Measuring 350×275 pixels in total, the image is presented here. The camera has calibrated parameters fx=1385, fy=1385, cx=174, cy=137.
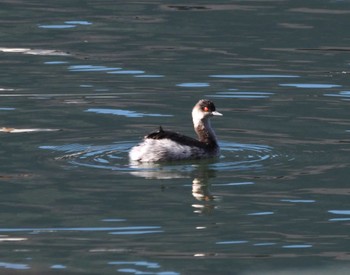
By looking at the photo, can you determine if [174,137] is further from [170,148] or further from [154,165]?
[154,165]

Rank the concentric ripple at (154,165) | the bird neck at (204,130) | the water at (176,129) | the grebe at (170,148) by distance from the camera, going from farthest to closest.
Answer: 1. the bird neck at (204,130)
2. the grebe at (170,148)
3. the concentric ripple at (154,165)
4. the water at (176,129)

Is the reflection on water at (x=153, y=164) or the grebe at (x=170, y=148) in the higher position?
the grebe at (x=170, y=148)

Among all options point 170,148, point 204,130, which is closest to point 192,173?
point 170,148

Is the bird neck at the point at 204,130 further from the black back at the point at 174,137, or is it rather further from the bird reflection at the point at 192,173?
the bird reflection at the point at 192,173

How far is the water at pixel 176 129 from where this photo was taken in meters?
13.0

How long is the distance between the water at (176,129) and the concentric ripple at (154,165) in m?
0.03

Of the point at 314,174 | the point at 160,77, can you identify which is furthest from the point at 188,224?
the point at 160,77

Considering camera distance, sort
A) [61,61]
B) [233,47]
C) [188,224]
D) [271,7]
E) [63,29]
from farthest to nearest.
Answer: [271,7] < [63,29] < [233,47] < [61,61] < [188,224]

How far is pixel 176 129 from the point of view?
65.3 ft

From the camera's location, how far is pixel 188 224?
14.0m

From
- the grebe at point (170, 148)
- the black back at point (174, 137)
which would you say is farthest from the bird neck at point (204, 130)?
the black back at point (174, 137)

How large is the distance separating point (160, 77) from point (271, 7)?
385 inches

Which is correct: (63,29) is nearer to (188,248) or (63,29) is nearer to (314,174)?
(314,174)

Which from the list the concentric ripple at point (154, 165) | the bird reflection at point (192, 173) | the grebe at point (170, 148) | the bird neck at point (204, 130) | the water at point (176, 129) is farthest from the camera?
the bird neck at point (204, 130)
